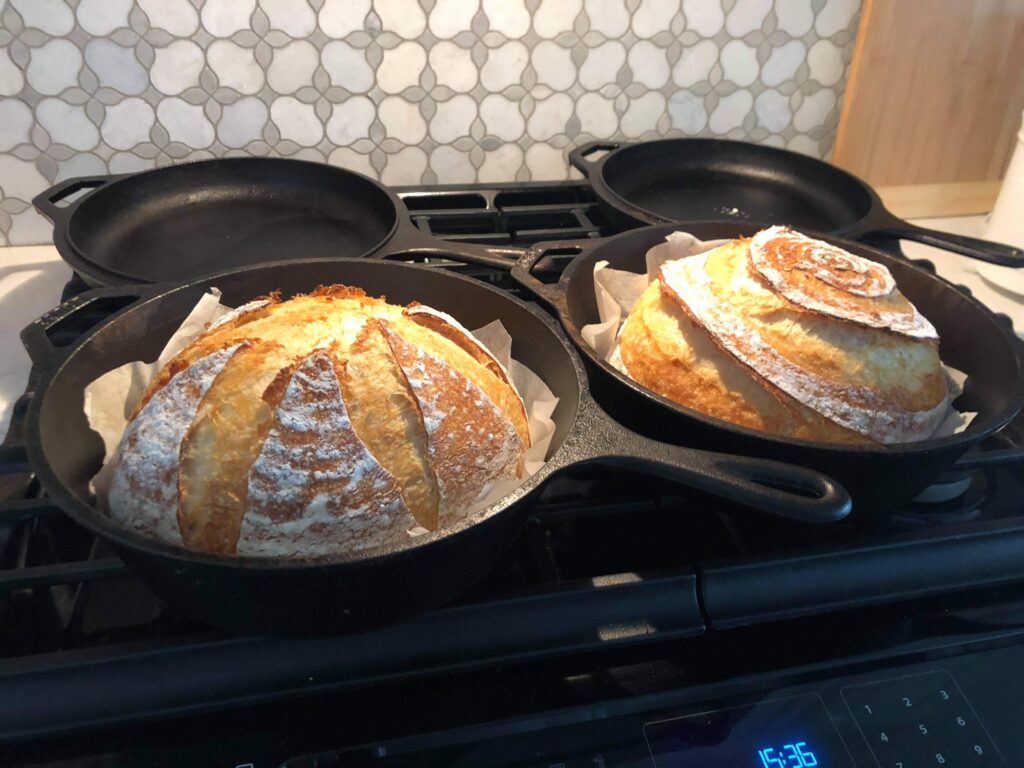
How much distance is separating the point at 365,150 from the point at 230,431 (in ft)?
2.80

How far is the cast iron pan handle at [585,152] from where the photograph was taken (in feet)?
4.00

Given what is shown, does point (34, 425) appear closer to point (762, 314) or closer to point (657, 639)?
point (657, 639)

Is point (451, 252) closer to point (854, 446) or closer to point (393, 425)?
point (393, 425)

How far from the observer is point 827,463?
0.63 meters

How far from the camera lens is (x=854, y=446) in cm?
62

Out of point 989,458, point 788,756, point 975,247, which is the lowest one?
point 788,756

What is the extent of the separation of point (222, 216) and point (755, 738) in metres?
1.02

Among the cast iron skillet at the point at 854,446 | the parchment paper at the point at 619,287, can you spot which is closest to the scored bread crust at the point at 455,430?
the cast iron skillet at the point at 854,446

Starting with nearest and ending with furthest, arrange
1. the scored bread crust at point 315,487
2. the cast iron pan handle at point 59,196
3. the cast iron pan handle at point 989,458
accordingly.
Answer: the scored bread crust at point 315,487 → the cast iron pan handle at point 989,458 → the cast iron pan handle at point 59,196

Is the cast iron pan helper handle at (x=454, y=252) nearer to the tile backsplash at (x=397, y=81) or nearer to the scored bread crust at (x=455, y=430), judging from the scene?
the scored bread crust at (x=455, y=430)

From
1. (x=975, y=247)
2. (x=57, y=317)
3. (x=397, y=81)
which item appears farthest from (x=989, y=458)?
(x=397, y=81)

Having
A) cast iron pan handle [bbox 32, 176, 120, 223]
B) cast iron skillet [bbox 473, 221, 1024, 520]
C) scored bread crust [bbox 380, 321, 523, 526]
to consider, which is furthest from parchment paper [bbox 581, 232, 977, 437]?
cast iron pan handle [bbox 32, 176, 120, 223]

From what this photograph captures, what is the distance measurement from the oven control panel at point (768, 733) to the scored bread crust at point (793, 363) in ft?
0.80

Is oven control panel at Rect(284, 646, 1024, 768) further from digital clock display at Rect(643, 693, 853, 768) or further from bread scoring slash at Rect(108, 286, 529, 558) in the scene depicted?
bread scoring slash at Rect(108, 286, 529, 558)
